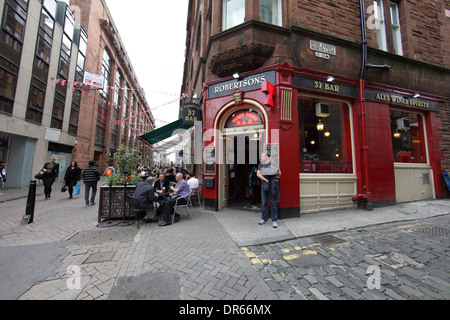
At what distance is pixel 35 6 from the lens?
11688mm

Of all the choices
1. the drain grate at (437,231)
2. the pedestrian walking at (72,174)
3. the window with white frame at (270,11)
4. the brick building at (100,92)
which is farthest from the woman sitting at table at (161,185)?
the brick building at (100,92)

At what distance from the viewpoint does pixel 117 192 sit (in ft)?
17.3

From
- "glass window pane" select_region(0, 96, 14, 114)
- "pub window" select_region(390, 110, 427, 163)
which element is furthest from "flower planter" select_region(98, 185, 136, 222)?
"glass window pane" select_region(0, 96, 14, 114)

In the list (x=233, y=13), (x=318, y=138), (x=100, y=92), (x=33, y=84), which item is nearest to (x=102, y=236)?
(x=318, y=138)

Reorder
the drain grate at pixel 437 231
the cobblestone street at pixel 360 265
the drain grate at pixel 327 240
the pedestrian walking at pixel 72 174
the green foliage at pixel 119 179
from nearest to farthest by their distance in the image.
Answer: the cobblestone street at pixel 360 265
the drain grate at pixel 327 240
the drain grate at pixel 437 231
the green foliage at pixel 119 179
the pedestrian walking at pixel 72 174

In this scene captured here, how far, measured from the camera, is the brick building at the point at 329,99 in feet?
18.9

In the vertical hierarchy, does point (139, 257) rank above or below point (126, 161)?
below

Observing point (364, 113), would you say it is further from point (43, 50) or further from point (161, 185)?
point (43, 50)

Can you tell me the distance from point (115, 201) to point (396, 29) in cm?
1269

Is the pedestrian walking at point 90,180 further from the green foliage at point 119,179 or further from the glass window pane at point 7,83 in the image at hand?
the glass window pane at point 7,83

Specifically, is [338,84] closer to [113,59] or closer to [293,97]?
[293,97]

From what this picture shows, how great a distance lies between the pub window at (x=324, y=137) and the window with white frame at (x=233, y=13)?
12.5ft

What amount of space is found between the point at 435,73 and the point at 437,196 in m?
5.13

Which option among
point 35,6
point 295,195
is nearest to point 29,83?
point 35,6
